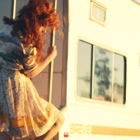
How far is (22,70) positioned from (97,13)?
75.4 inches

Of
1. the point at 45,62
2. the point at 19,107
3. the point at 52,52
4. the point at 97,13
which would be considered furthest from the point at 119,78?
the point at 19,107

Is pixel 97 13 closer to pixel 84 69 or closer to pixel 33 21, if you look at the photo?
pixel 84 69

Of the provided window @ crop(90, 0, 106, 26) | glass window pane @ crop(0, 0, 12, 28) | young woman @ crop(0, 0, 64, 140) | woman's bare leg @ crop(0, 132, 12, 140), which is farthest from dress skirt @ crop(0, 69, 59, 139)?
window @ crop(90, 0, 106, 26)

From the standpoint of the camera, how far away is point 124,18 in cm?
543

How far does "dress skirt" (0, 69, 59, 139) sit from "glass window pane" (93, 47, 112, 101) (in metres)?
1.66

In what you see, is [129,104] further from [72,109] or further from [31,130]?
[31,130]

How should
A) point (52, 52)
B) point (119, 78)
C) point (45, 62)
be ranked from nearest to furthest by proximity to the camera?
point (45, 62), point (52, 52), point (119, 78)

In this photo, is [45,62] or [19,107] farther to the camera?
[45,62]

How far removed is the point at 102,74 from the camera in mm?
4867

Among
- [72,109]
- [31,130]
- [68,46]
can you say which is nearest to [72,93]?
[72,109]

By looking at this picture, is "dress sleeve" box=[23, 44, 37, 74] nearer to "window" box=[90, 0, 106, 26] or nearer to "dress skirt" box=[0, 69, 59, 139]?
"dress skirt" box=[0, 69, 59, 139]

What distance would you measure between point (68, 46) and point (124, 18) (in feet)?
5.81

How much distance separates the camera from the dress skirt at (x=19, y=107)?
298 centimetres

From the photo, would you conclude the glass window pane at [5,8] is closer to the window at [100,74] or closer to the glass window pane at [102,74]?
the window at [100,74]
